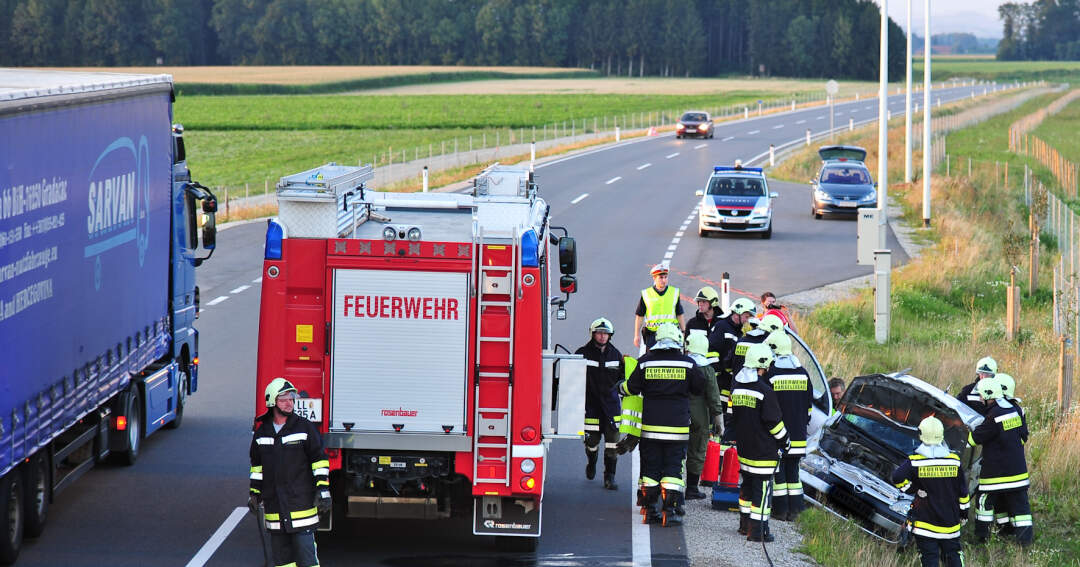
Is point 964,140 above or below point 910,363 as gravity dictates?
above

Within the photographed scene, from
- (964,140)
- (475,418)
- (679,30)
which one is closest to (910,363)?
(475,418)

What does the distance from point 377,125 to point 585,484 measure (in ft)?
254

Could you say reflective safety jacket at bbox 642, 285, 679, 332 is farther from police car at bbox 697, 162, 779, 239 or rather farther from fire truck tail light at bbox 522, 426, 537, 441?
police car at bbox 697, 162, 779, 239

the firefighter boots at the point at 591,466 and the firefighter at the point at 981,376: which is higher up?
the firefighter at the point at 981,376

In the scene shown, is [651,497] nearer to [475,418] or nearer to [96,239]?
[475,418]

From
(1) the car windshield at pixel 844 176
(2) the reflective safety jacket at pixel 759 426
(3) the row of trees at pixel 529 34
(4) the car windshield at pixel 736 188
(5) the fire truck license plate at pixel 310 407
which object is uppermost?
(3) the row of trees at pixel 529 34

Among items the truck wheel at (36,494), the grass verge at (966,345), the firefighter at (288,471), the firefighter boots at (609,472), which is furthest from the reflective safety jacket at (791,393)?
the truck wheel at (36,494)

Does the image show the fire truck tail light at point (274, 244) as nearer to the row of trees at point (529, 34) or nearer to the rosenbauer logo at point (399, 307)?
the rosenbauer logo at point (399, 307)

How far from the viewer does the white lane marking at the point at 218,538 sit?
33.9ft

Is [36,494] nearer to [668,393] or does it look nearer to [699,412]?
[668,393]

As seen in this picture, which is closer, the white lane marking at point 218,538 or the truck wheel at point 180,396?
the white lane marking at point 218,538

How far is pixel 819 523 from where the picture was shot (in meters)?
11.6

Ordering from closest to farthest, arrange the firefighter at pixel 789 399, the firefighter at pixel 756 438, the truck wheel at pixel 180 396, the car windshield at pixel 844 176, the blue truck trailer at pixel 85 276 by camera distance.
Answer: the blue truck trailer at pixel 85 276 < the firefighter at pixel 756 438 < the firefighter at pixel 789 399 < the truck wheel at pixel 180 396 < the car windshield at pixel 844 176

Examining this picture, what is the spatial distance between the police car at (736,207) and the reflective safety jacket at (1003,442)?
19.9m
